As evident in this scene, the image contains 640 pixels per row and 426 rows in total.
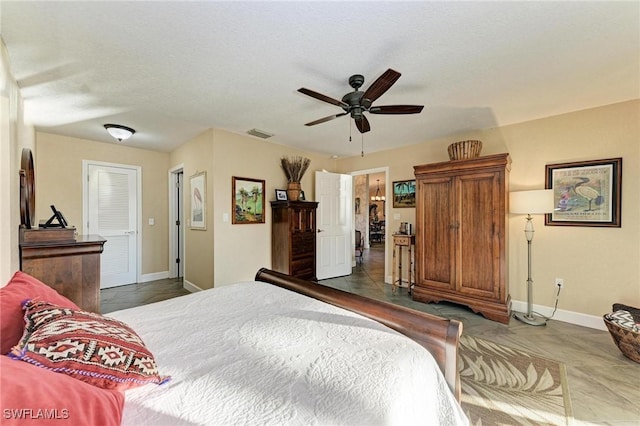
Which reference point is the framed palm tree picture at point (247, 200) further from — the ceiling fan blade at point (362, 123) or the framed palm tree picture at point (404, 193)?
the framed palm tree picture at point (404, 193)

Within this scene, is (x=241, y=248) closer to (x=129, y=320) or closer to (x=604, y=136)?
(x=129, y=320)

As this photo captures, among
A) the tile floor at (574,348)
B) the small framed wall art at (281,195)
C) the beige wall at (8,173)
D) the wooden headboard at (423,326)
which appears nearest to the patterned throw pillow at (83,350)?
the wooden headboard at (423,326)

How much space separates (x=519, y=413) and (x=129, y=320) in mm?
2402

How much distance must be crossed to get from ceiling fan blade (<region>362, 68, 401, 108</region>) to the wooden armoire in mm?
1824

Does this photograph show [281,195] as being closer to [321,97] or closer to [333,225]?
[333,225]

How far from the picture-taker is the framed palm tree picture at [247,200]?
3930mm

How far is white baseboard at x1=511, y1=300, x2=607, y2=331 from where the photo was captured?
2877 mm

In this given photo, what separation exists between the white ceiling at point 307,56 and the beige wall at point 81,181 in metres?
0.98

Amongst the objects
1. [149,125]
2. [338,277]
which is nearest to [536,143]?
[338,277]

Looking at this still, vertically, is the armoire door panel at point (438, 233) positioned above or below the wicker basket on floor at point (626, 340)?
above

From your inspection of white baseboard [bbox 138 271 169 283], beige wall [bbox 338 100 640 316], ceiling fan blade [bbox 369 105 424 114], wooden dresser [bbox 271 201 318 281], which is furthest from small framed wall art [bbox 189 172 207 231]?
beige wall [bbox 338 100 640 316]

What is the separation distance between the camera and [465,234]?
10.9ft

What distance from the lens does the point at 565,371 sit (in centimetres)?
207

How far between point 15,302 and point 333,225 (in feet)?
14.7
